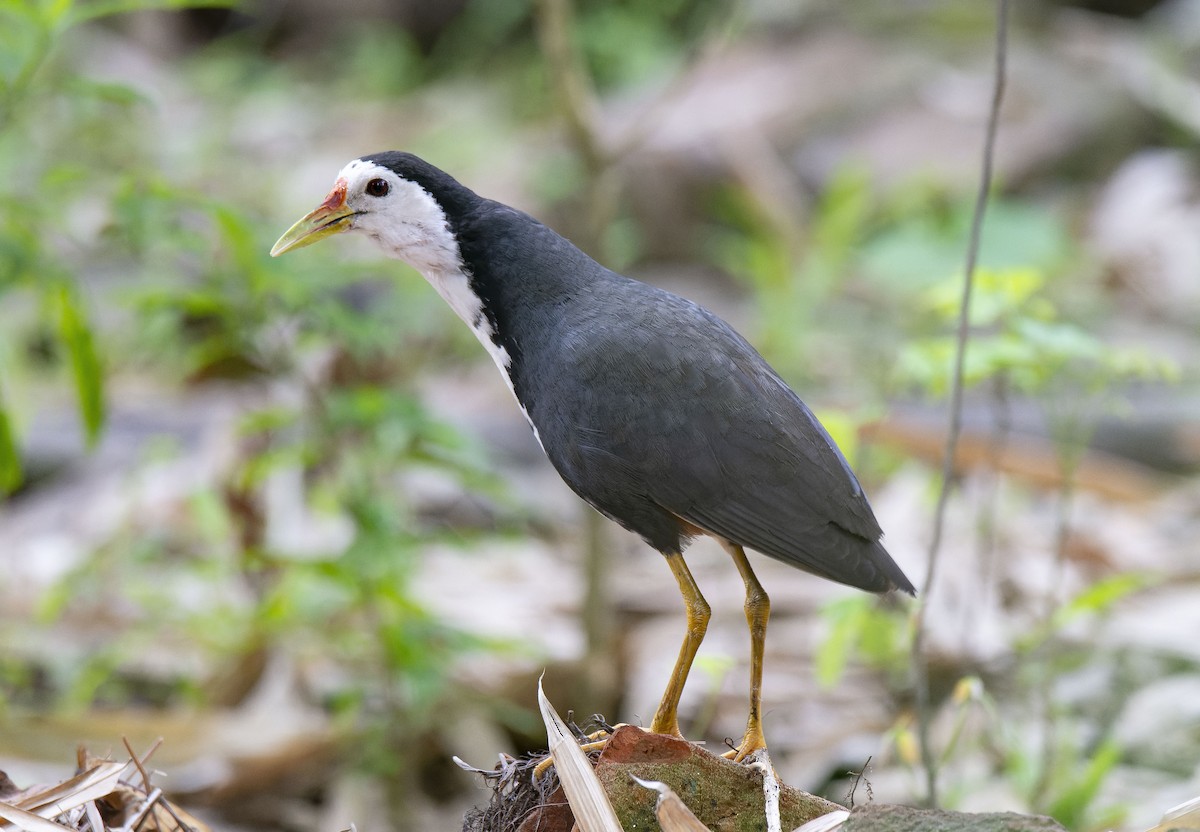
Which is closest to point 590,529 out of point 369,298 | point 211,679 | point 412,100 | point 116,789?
point 211,679

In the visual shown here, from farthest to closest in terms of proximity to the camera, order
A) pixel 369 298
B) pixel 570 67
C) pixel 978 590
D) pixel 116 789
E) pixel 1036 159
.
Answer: pixel 1036 159
pixel 369 298
pixel 978 590
pixel 570 67
pixel 116 789

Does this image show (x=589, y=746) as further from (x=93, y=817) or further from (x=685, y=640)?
(x=93, y=817)

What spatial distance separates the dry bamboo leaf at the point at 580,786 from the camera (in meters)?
2.32

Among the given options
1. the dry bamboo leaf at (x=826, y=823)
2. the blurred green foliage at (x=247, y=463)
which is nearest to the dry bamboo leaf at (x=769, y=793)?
the dry bamboo leaf at (x=826, y=823)

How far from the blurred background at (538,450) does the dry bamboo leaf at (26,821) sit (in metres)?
1.23

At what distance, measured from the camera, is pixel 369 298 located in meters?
8.24

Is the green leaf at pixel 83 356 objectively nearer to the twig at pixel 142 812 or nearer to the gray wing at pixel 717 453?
the twig at pixel 142 812

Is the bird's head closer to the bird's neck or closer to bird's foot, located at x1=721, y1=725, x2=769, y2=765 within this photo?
the bird's neck

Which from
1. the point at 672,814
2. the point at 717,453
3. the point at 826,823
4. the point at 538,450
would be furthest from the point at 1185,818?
the point at 538,450

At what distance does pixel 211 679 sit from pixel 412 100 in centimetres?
835

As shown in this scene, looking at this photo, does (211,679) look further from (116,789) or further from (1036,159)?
(1036,159)

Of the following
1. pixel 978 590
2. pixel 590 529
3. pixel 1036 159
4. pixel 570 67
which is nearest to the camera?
pixel 570 67

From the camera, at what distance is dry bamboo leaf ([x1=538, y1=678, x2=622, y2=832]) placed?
2.32 meters

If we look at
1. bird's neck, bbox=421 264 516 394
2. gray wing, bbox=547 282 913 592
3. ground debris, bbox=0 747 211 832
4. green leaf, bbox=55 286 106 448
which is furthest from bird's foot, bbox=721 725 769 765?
green leaf, bbox=55 286 106 448
